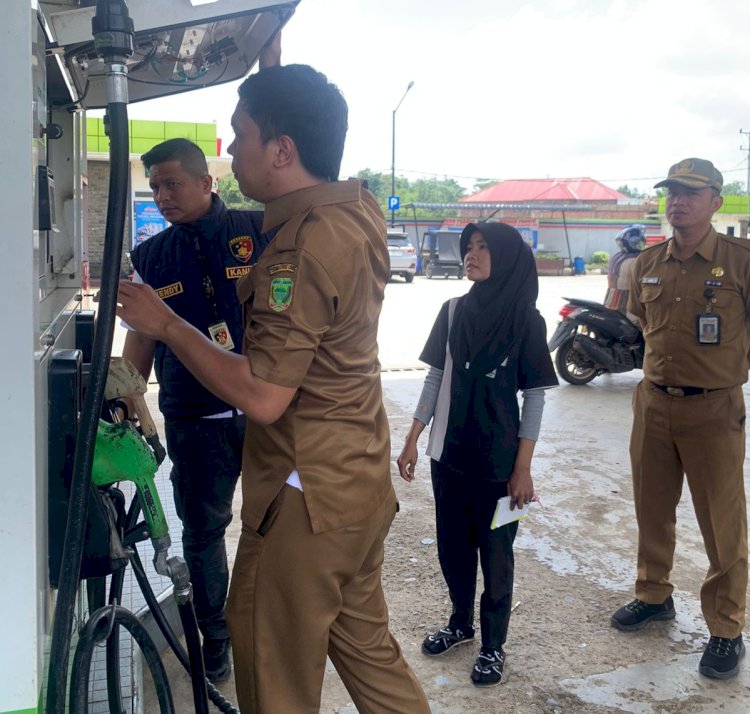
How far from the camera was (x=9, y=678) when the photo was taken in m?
1.22

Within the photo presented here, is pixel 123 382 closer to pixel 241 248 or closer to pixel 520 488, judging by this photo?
pixel 241 248

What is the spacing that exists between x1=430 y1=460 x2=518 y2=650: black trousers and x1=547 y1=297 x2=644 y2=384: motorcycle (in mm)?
5523

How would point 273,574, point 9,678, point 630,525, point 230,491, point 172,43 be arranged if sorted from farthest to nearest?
1. point 630,525
2. point 230,491
3. point 172,43
4. point 273,574
5. point 9,678

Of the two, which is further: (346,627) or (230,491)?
(230,491)

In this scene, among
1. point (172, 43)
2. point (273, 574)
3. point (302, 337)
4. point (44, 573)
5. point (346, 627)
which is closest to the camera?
point (44, 573)

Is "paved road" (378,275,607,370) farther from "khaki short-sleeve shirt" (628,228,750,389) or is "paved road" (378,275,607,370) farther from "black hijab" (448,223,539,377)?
"black hijab" (448,223,539,377)

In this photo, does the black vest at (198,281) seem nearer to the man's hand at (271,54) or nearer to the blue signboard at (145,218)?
the man's hand at (271,54)

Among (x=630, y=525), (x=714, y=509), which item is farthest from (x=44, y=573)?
(x=630, y=525)

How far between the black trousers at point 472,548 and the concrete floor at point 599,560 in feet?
0.83

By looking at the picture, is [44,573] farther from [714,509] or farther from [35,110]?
[714,509]

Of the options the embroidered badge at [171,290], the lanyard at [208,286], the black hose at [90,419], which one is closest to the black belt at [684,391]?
the lanyard at [208,286]

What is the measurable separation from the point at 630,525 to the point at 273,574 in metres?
3.26

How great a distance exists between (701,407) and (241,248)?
1851 millimetres

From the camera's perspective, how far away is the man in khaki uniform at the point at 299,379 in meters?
1.65
